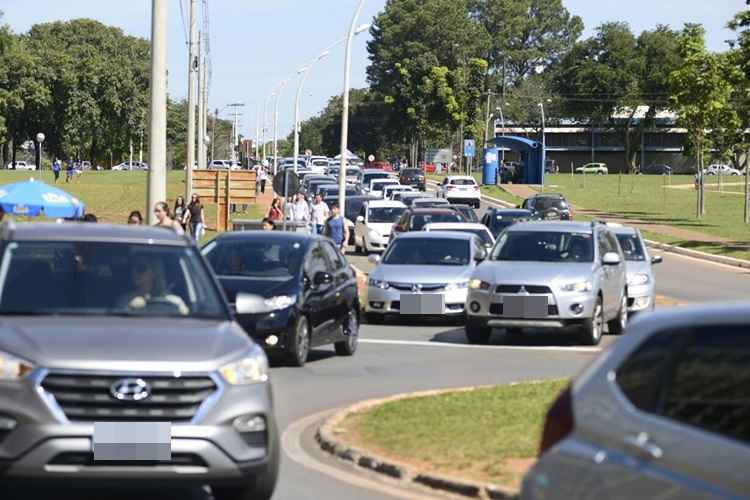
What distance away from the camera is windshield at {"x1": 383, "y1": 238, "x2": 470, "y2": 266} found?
80.3 feet

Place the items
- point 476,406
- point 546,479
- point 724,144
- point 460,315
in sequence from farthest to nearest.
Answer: point 724,144
point 460,315
point 476,406
point 546,479

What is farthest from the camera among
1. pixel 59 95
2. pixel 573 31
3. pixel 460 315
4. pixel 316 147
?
pixel 316 147

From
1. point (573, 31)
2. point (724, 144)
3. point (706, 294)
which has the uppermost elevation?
point (573, 31)

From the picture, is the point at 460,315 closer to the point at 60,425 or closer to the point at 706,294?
the point at 706,294

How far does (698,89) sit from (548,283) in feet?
127

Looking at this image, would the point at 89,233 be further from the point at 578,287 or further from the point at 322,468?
the point at 578,287

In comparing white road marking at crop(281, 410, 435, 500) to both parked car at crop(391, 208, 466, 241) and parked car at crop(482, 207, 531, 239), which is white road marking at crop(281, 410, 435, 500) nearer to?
parked car at crop(391, 208, 466, 241)

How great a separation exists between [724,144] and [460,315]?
116 feet

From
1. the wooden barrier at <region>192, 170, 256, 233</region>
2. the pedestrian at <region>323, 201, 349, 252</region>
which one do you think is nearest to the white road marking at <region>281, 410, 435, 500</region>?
the pedestrian at <region>323, 201, 349, 252</region>

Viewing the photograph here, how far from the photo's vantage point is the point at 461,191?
70.1 m

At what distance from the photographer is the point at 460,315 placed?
933 inches

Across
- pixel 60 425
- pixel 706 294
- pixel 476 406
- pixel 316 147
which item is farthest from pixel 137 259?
pixel 316 147

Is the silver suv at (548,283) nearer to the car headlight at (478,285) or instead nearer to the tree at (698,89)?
the car headlight at (478,285)

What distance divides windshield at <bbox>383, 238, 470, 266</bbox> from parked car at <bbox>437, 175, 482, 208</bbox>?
4479 centimetres
